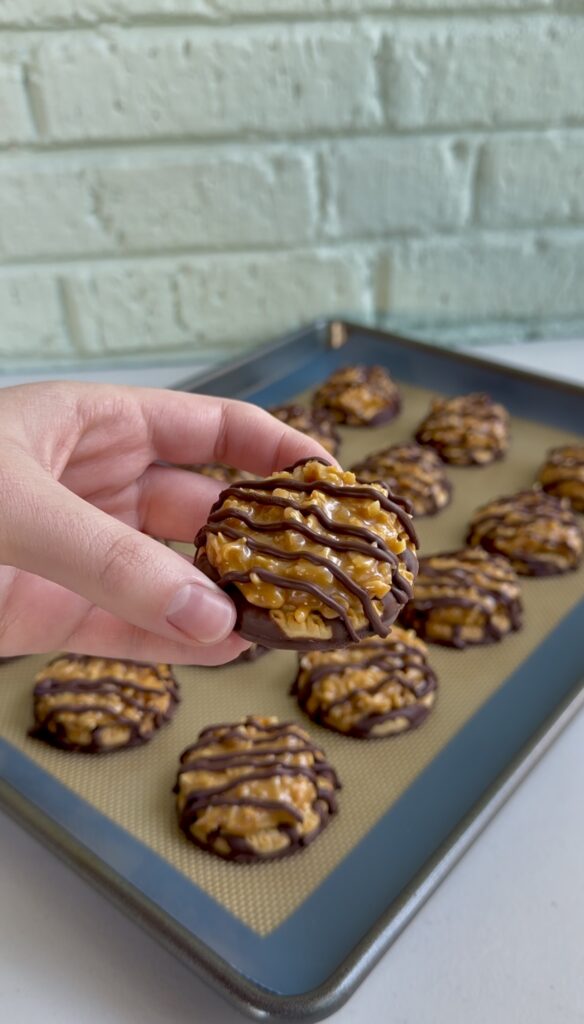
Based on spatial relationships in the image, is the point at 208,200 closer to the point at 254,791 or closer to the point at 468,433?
the point at 468,433

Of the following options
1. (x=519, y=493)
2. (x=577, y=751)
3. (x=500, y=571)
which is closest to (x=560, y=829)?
(x=577, y=751)

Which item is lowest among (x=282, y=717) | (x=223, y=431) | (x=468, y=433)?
(x=282, y=717)

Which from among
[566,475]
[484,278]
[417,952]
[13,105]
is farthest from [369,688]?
[13,105]

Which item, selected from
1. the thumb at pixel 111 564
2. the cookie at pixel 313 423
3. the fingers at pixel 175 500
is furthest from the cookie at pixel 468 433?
the thumb at pixel 111 564

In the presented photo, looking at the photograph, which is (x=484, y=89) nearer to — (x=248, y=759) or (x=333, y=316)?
(x=333, y=316)

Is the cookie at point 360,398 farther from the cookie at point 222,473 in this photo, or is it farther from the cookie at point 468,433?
the cookie at point 222,473
